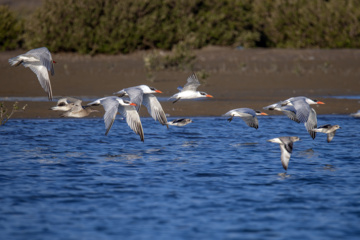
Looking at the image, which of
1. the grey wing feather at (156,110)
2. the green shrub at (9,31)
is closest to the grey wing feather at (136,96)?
the grey wing feather at (156,110)

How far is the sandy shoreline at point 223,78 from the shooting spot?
16875 millimetres

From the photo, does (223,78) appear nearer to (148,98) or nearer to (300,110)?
(148,98)

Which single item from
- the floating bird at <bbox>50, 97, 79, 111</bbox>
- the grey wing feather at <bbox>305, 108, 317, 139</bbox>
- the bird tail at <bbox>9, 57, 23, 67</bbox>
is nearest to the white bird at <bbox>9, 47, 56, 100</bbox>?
the bird tail at <bbox>9, 57, 23, 67</bbox>

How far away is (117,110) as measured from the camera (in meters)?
11.6

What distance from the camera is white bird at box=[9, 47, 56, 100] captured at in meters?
11.6

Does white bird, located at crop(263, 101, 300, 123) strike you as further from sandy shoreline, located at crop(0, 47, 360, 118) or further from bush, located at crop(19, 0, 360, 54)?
bush, located at crop(19, 0, 360, 54)

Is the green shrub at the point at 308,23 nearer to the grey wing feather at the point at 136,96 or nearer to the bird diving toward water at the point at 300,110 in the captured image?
the bird diving toward water at the point at 300,110

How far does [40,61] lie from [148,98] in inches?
84.4

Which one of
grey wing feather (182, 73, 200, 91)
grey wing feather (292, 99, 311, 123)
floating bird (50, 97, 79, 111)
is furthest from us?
floating bird (50, 97, 79, 111)

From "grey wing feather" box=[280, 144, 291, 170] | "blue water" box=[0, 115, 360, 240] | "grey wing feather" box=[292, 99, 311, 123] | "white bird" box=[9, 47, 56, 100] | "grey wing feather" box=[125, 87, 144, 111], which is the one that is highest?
"white bird" box=[9, 47, 56, 100]

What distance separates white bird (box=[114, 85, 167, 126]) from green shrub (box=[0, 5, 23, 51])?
1715 centimetres

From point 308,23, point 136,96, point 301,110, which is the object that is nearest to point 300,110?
point 301,110

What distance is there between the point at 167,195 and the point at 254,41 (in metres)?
20.8

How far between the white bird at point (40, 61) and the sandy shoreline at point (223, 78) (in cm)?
311
